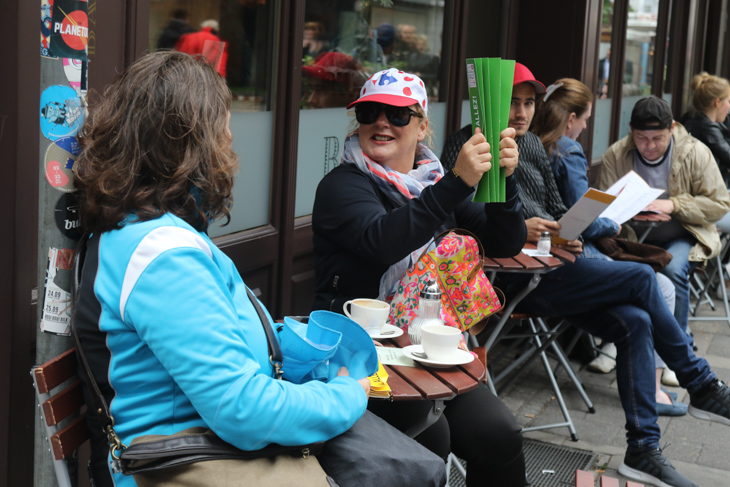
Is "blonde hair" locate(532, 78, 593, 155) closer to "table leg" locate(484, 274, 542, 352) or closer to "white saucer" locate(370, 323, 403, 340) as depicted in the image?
"table leg" locate(484, 274, 542, 352)

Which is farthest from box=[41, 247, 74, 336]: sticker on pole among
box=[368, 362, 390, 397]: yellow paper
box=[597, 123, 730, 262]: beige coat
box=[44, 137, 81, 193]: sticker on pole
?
box=[597, 123, 730, 262]: beige coat

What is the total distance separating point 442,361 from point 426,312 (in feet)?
1.00

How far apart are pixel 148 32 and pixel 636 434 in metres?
2.68

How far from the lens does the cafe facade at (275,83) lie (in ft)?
7.14

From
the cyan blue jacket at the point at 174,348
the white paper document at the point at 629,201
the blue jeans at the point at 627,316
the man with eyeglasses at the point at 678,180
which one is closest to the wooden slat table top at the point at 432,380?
the cyan blue jacket at the point at 174,348

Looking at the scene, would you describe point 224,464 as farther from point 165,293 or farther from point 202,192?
point 202,192

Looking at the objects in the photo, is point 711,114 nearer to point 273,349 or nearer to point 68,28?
point 273,349

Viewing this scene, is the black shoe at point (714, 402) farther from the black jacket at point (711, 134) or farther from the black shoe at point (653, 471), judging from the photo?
the black jacket at point (711, 134)

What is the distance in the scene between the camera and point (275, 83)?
3.51 m

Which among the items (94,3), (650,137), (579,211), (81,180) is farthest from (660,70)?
(81,180)

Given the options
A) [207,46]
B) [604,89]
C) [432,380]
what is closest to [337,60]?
[207,46]

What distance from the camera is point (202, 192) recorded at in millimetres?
1759

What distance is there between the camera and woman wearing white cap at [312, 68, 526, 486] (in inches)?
104

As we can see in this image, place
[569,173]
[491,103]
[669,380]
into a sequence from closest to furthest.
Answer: [491,103], [569,173], [669,380]
